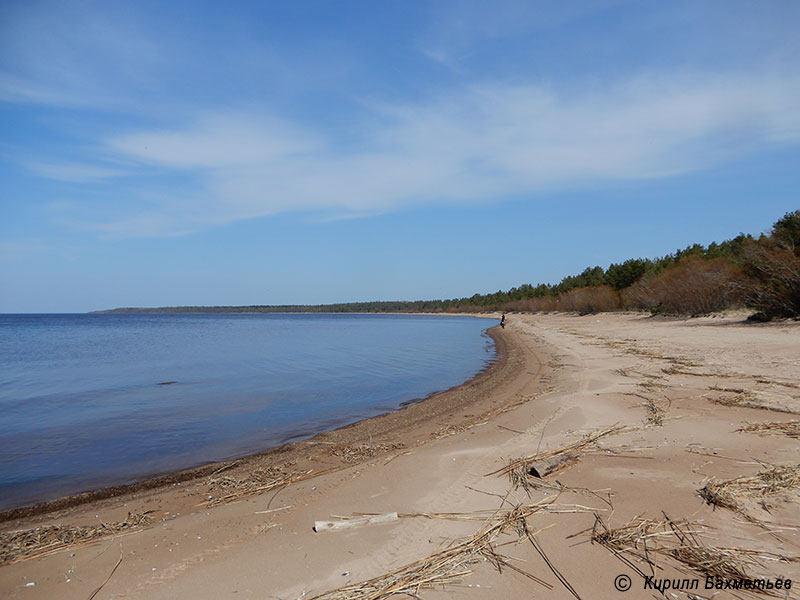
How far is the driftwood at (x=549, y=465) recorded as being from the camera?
16.8ft

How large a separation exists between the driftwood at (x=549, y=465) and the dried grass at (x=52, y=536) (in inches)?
171

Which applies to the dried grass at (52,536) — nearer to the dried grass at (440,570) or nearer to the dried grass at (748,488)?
the dried grass at (440,570)

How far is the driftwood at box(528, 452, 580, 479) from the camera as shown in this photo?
5.13 metres

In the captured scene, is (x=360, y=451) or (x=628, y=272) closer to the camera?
(x=360, y=451)

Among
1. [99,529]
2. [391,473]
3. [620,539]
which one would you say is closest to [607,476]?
[620,539]

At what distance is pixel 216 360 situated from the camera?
23531 mm

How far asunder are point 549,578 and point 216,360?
23.0m

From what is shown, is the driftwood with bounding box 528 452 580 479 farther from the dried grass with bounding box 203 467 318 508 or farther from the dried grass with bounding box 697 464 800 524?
the dried grass with bounding box 203 467 318 508

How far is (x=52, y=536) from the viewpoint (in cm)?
461

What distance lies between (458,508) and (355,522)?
3.39ft

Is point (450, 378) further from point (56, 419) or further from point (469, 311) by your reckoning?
point (469, 311)

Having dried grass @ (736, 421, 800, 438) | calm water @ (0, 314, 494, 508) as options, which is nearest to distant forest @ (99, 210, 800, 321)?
calm water @ (0, 314, 494, 508)

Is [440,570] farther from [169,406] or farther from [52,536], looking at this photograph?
[169,406]

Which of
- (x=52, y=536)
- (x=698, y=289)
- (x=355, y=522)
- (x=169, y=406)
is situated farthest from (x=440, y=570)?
(x=698, y=289)
